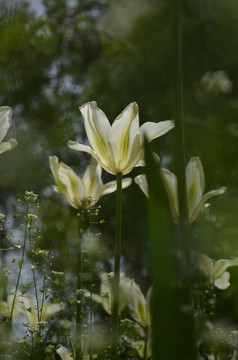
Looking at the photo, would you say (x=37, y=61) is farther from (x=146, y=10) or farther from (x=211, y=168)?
(x=211, y=168)

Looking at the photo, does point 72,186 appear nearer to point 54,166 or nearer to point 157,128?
point 54,166

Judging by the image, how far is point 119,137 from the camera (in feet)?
1.92

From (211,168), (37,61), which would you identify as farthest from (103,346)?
(37,61)

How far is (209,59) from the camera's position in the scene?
1777mm

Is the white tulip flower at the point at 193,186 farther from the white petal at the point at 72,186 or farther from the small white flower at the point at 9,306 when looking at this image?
the small white flower at the point at 9,306

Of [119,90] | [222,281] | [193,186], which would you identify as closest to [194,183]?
[193,186]

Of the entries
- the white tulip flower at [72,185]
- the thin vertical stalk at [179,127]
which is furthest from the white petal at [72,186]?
the thin vertical stalk at [179,127]

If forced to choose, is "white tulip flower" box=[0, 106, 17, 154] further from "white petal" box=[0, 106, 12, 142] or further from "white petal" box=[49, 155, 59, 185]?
"white petal" box=[49, 155, 59, 185]

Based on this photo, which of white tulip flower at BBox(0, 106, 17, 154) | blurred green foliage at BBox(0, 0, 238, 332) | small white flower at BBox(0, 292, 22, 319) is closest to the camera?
white tulip flower at BBox(0, 106, 17, 154)

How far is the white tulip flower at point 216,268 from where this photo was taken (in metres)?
0.57

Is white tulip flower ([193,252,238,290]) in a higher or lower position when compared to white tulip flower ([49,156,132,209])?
lower

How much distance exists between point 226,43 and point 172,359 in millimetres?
1503

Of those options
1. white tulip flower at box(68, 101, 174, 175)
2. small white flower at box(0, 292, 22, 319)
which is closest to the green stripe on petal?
white tulip flower at box(68, 101, 174, 175)

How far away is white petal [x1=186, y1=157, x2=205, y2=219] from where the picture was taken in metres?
0.61
